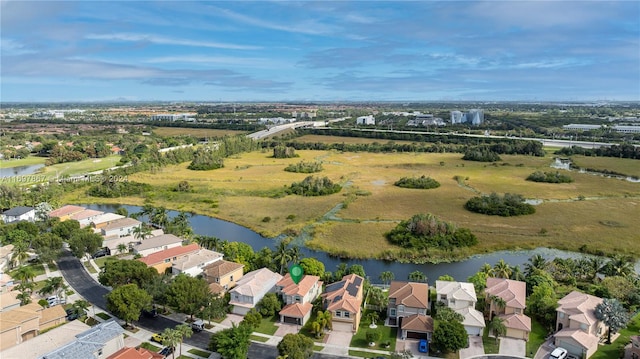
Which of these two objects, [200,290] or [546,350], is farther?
[200,290]

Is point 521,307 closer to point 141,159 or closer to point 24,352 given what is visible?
point 24,352

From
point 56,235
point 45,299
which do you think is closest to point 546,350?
point 45,299

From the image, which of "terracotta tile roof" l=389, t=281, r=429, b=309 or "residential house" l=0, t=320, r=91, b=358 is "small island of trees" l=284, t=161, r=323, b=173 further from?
"residential house" l=0, t=320, r=91, b=358

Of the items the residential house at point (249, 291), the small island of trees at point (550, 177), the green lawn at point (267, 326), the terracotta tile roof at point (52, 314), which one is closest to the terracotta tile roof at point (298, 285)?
the residential house at point (249, 291)

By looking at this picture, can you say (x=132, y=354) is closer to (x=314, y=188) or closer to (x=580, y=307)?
(x=580, y=307)

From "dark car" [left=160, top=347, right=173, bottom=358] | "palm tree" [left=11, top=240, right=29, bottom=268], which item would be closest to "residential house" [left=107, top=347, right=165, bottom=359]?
"dark car" [left=160, top=347, right=173, bottom=358]

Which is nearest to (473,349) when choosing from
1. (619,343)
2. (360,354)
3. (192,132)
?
(360,354)

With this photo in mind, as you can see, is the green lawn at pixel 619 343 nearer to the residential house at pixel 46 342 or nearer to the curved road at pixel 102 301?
the curved road at pixel 102 301
